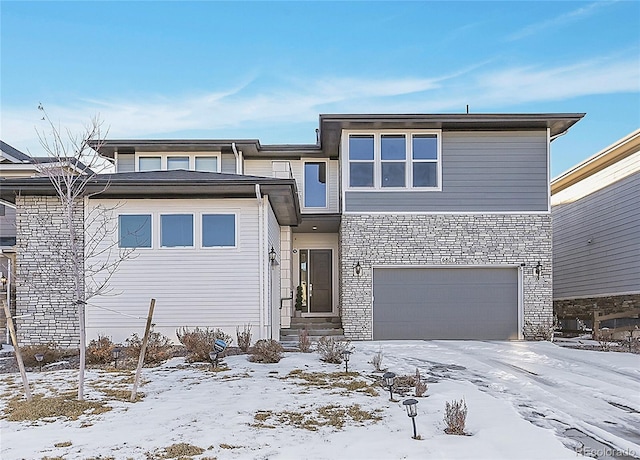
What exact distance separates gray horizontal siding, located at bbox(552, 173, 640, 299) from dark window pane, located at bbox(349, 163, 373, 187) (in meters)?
7.25

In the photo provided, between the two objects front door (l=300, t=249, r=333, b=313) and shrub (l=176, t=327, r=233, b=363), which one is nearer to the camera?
shrub (l=176, t=327, r=233, b=363)

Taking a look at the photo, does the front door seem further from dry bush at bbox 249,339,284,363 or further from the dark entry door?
dry bush at bbox 249,339,284,363

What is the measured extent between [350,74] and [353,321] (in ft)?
24.7

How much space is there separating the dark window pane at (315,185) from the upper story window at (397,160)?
2.46 m

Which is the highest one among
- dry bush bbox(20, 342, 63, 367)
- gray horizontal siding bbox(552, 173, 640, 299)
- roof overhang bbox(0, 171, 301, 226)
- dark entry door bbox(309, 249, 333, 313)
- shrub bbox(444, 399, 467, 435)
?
roof overhang bbox(0, 171, 301, 226)

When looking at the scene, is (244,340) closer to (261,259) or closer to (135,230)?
(261,259)

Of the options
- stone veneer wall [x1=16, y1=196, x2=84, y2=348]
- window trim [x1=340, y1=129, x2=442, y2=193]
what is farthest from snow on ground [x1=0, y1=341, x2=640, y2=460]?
window trim [x1=340, y1=129, x2=442, y2=193]

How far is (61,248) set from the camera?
37.0 ft

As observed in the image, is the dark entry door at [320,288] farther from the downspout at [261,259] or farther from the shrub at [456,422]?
the shrub at [456,422]

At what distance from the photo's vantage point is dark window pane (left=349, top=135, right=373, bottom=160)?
13.7m

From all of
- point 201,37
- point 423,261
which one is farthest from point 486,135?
point 201,37

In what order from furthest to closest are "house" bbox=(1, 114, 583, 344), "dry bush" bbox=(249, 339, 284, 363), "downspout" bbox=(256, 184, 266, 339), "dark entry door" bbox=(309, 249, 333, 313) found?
1. "dark entry door" bbox=(309, 249, 333, 313)
2. "house" bbox=(1, 114, 583, 344)
3. "downspout" bbox=(256, 184, 266, 339)
4. "dry bush" bbox=(249, 339, 284, 363)

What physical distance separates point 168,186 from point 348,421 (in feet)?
22.8

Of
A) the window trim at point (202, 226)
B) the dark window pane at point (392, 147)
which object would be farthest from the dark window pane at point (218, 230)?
the dark window pane at point (392, 147)
